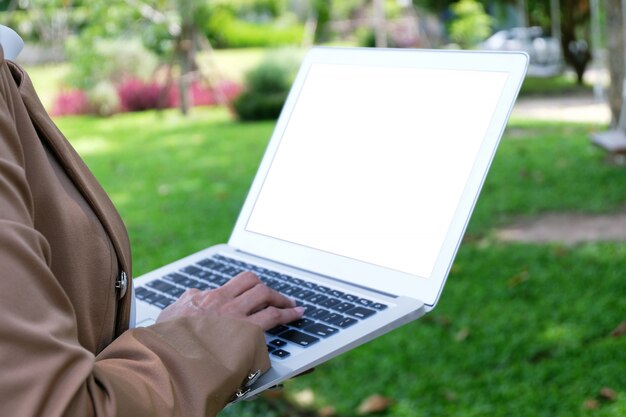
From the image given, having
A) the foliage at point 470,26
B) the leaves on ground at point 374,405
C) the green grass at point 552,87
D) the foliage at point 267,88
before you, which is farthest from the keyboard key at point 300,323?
the foliage at point 470,26

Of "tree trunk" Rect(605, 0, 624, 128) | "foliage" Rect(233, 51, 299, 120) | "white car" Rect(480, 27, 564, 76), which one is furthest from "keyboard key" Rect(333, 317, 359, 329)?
"white car" Rect(480, 27, 564, 76)

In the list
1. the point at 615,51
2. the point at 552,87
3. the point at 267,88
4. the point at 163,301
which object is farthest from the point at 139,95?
the point at 163,301

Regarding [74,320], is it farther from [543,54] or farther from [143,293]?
[543,54]

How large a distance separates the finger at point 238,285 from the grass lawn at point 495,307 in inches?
78.8

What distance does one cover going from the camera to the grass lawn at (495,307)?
3285 mm

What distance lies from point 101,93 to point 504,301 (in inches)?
424

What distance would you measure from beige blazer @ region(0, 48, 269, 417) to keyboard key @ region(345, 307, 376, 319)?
27 centimetres

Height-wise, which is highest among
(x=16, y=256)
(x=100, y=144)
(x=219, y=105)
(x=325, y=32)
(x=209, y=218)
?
(x=16, y=256)

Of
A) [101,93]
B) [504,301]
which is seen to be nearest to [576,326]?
[504,301]

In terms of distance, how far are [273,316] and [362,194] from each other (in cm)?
43

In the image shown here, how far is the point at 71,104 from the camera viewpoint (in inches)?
566

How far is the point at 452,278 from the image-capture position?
15.1 feet

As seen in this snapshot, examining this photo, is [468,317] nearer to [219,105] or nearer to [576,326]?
[576,326]

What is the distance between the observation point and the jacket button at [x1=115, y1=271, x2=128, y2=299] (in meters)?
1.15
